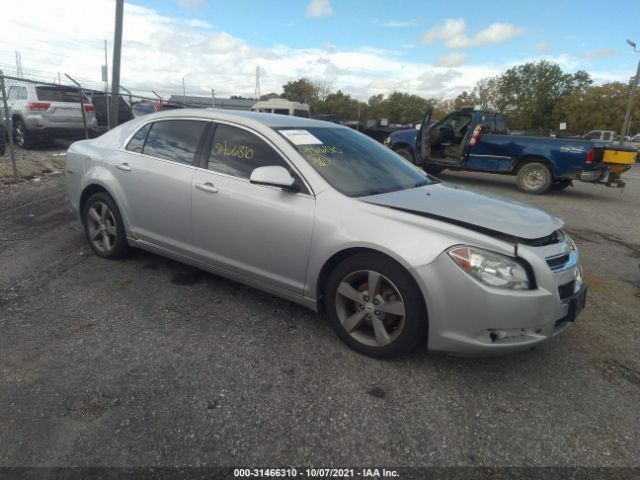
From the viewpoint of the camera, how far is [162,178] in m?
3.67

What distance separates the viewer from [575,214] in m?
8.13

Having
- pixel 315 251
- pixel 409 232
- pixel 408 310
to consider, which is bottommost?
pixel 408 310

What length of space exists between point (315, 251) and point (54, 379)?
1.70 m

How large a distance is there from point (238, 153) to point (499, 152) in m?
8.72

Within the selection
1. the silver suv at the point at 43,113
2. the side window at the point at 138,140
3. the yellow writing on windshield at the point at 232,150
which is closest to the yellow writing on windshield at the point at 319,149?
the yellow writing on windshield at the point at 232,150

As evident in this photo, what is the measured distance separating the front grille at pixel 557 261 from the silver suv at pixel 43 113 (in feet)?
38.5

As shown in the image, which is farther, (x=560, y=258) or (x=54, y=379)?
(x=560, y=258)

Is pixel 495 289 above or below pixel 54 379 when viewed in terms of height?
above

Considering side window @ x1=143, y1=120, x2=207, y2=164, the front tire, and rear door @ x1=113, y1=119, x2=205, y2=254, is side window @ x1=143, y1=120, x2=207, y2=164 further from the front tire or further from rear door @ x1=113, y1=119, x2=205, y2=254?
the front tire

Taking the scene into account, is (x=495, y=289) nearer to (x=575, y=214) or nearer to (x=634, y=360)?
(x=634, y=360)

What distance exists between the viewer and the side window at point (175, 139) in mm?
3641

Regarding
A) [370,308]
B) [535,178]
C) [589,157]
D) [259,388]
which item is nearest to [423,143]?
→ [535,178]

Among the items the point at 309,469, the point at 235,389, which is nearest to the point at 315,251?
the point at 235,389

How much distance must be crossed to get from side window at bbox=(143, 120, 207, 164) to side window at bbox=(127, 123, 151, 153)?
0.18ft
